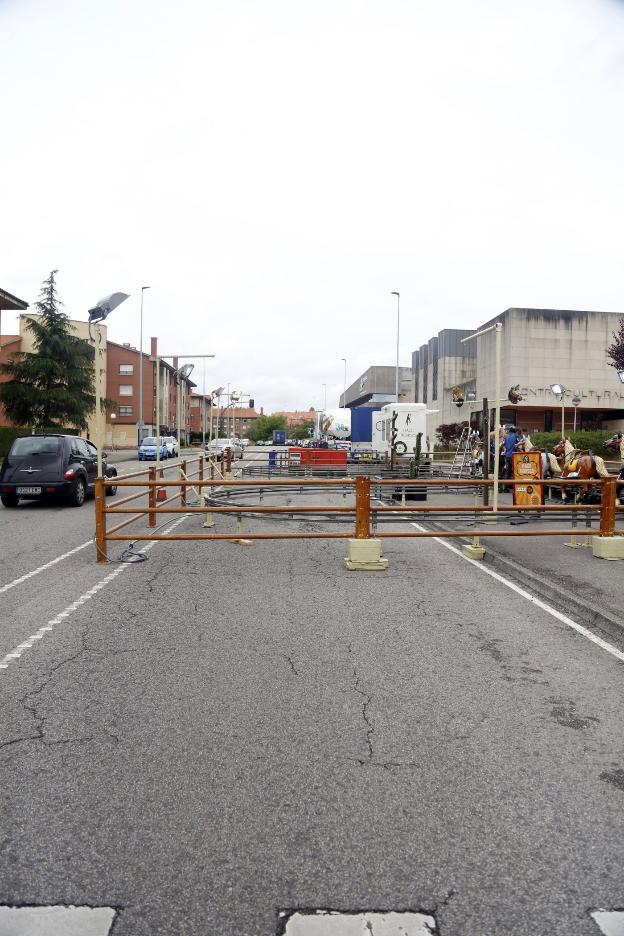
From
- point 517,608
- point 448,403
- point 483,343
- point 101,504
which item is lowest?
point 517,608

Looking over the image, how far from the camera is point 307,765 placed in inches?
134

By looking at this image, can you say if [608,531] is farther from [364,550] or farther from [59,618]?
[59,618]

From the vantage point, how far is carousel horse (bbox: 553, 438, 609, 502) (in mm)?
13070

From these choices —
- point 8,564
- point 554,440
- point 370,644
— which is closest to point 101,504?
point 8,564

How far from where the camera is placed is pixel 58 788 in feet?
10.3

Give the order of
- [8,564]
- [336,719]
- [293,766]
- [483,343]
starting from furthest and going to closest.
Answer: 1. [483,343]
2. [8,564]
3. [336,719]
4. [293,766]

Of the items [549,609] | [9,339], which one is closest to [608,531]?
[549,609]

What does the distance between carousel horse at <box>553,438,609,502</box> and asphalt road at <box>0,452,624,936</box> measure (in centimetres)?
706

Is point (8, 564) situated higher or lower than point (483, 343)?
lower

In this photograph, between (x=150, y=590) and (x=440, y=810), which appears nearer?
(x=440, y=810)

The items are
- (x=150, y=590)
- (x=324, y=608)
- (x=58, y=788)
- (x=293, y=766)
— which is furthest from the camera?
(x=150, y=590)

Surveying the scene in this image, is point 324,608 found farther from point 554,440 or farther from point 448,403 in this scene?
point 448,403

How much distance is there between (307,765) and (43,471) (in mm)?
13863

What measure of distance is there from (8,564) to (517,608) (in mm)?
6185
